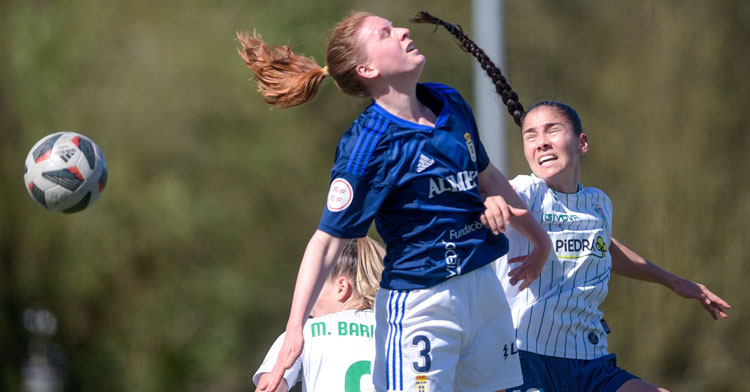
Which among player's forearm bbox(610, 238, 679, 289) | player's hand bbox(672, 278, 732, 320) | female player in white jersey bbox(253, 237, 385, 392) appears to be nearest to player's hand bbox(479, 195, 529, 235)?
female player in white jersey bbox(253, 237, 385, 392)

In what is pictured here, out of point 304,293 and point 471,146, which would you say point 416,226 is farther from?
point 304,293

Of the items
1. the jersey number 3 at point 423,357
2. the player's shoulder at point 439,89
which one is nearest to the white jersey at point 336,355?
the jersey number 3 at point 423,357

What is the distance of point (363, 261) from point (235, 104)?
7895 millimetres

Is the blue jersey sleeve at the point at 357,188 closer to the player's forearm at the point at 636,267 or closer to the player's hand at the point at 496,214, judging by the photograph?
the player's hand at the point at 496,214

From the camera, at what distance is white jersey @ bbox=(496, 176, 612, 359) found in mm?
3918

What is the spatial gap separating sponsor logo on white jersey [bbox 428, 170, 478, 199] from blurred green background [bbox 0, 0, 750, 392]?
696 centimetres

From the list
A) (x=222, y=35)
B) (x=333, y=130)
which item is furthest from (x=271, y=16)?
(x=333, y=130)

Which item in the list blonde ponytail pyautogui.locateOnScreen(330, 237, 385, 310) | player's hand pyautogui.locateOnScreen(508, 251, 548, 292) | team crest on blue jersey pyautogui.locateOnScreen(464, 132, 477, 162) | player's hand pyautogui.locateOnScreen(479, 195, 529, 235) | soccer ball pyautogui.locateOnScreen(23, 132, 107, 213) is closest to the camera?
player's hand pyautogui.locateOnScreen(479, 195, 529, 235)

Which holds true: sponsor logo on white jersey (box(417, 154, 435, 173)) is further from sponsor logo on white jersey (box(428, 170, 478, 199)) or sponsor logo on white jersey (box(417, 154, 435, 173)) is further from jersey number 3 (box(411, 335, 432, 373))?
jersey number 3 (box(411, 335, 432, 373))

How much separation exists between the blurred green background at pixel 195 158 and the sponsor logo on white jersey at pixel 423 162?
7.06m

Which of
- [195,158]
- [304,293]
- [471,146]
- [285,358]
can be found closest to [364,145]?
[471,146]

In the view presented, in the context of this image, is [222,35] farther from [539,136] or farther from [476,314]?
[476,314]

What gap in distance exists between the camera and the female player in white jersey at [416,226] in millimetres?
3236

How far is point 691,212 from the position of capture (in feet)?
33.1
